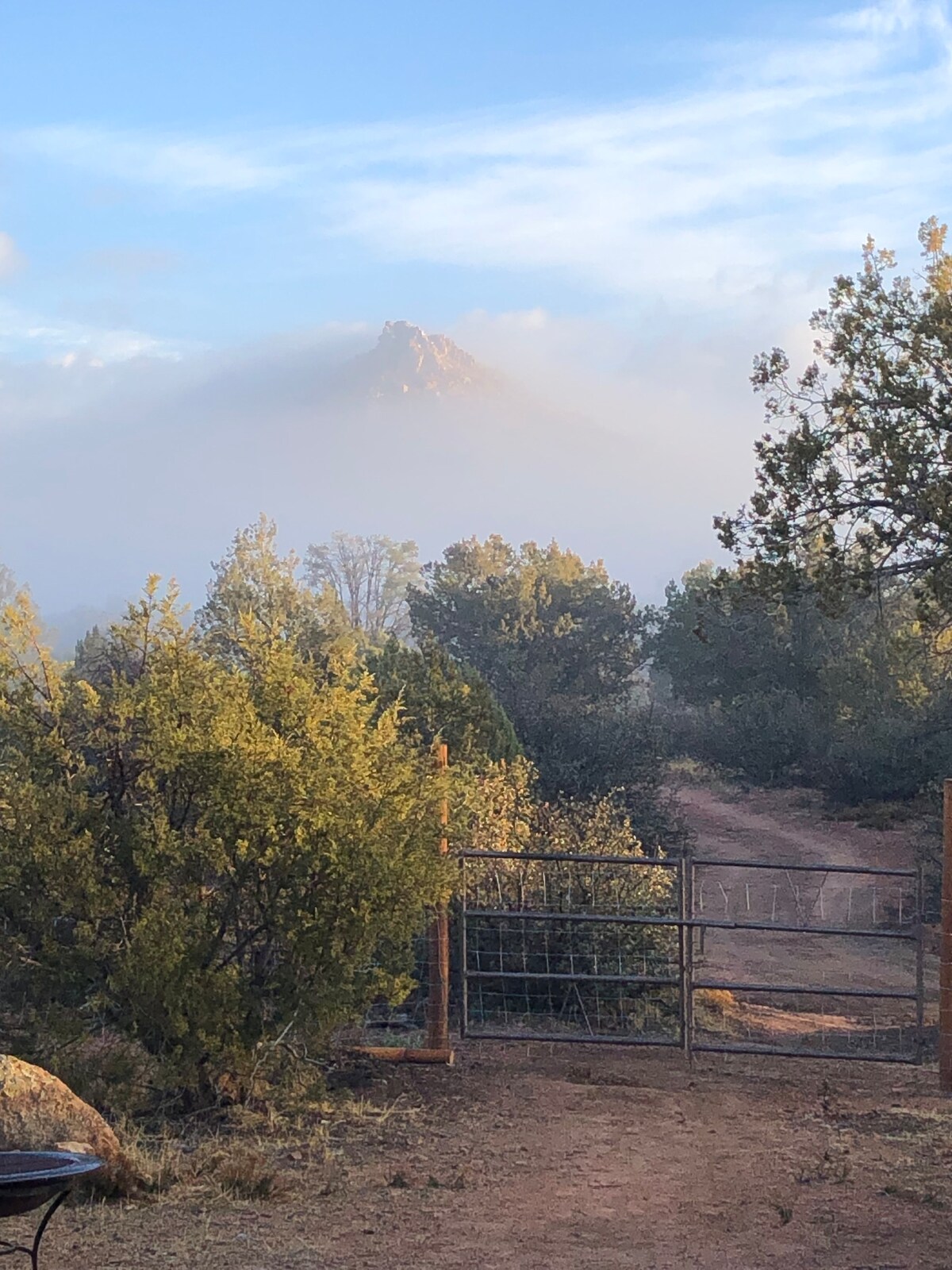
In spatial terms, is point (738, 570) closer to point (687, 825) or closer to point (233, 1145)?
point (233, 1145)

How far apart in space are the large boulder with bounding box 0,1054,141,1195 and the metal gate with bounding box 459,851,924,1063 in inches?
124

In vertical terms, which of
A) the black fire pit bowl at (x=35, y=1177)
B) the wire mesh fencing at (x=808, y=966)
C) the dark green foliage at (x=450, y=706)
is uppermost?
the dark green foliage at (x=450, y=706)

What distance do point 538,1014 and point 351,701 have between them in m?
4.10

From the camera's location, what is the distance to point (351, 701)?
26.0ft

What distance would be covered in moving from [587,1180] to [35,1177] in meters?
3.41

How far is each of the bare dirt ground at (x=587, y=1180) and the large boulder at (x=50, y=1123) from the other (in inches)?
6.7

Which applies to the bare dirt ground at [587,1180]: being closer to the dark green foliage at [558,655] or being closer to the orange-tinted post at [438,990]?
the orange-tinted post at [438,990]

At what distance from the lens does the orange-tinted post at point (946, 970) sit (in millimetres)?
8625

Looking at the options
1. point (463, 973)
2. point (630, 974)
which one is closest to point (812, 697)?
point (630, 974)

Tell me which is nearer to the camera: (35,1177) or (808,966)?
(35,1177)

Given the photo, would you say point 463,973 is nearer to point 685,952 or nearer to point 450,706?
point 685,952

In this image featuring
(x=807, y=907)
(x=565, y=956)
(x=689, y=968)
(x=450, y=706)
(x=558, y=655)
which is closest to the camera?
(x=689, y=968)

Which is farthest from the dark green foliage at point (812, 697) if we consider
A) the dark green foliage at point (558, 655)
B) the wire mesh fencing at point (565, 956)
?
the wire mesh fencing at point (565, 956)

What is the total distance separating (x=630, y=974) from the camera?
1115 cm
